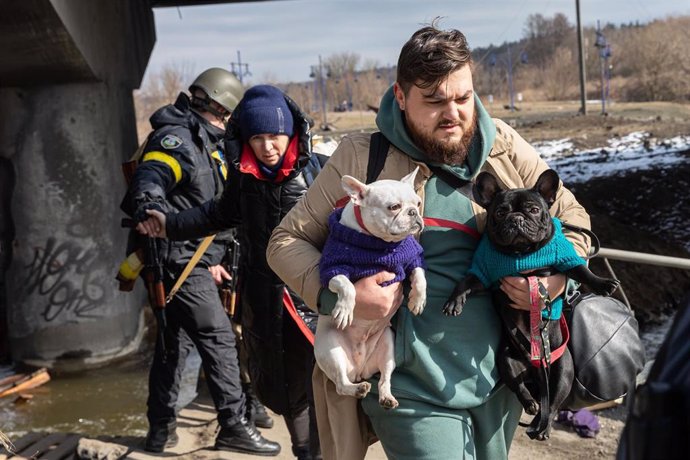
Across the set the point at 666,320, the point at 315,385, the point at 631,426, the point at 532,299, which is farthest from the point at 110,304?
the point at 631,426

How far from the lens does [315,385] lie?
124 inches

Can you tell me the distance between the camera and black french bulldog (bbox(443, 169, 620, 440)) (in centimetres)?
276

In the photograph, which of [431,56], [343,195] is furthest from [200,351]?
[431,56]

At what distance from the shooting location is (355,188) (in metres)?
2.80

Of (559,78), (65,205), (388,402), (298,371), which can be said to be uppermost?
(559,78)

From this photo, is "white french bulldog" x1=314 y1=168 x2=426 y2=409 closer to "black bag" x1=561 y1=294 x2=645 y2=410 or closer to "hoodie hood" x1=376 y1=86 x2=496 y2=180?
"hoodie hood" x1=376 y1=86 x2=496 y2=180

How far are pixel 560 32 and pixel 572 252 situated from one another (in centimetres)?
8323

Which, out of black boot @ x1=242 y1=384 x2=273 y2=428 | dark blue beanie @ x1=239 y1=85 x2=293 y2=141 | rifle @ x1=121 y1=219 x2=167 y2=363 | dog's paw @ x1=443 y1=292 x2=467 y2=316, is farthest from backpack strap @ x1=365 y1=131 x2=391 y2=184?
black boot @ x1=242 y1=384 x2=273 y2=428

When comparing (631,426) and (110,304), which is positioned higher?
(631,426)

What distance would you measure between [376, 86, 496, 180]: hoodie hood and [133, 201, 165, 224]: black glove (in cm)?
193

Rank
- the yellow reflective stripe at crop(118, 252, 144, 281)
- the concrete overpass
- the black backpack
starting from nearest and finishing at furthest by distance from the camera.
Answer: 1. the black backpack
2. the yellow reflective stripe at crop(118, 252, 144, 281)
3. the concrete overpass

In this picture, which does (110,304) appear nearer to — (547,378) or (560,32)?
(547,378)

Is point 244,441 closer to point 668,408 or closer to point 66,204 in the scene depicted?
point 668,408

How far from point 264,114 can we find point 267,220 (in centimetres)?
49
